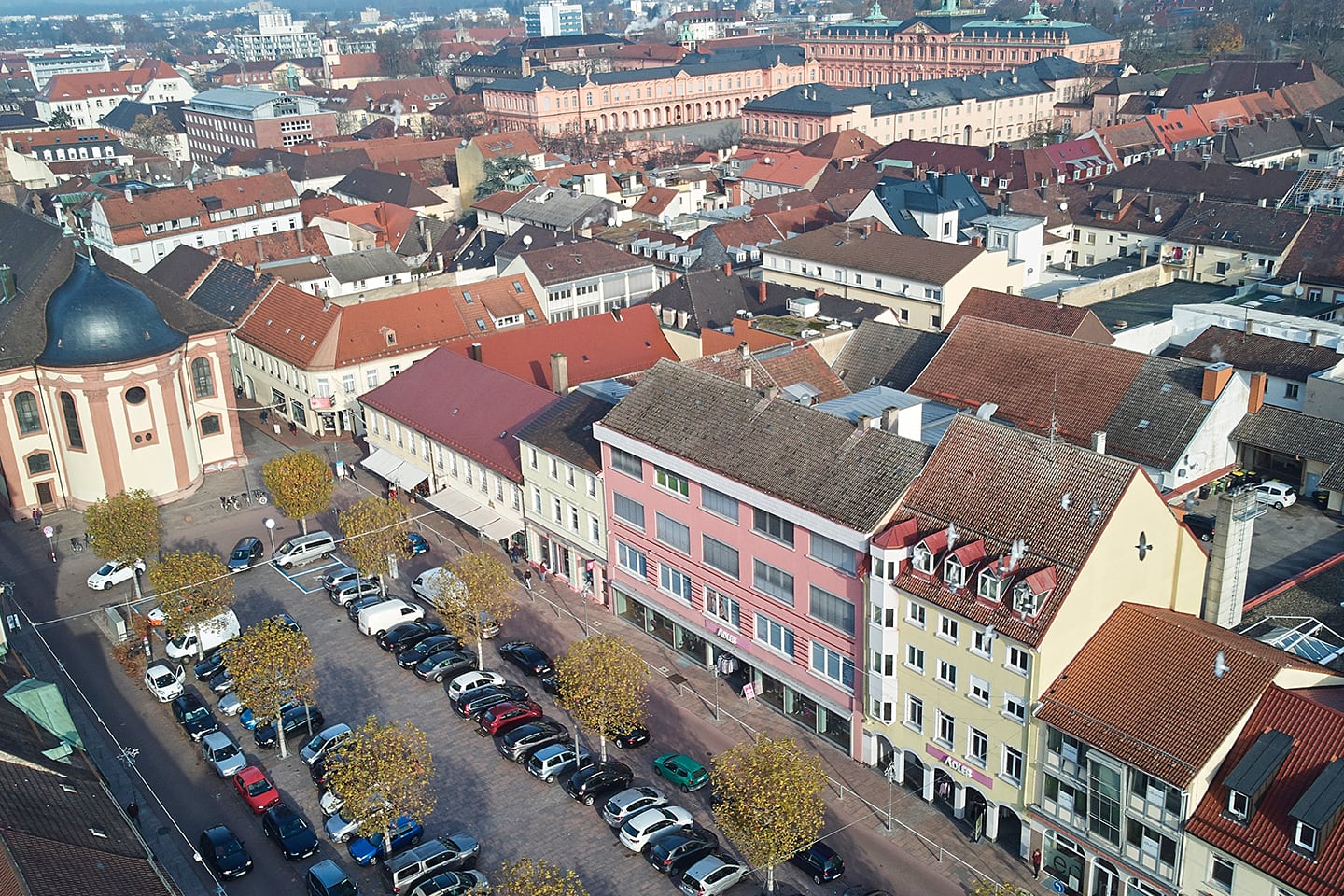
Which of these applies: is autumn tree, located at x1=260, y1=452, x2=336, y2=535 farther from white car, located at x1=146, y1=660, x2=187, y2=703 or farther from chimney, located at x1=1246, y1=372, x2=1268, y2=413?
chimney, located at x1=1246, y1=372, x2=1268, y2=413

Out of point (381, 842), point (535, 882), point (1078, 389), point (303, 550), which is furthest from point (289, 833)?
point (1078, 389)

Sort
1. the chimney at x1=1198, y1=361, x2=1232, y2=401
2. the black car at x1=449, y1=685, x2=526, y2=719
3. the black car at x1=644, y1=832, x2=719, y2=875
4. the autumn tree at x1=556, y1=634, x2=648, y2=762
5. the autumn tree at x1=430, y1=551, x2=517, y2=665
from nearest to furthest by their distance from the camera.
Answer: the black car at x1=644, y1=832, x2=719, y2=875 → the autumn tree at x1=556, y1=634, x2=648, y2=762 → the black car at x1=449, y1=685, x2=526, y2=719 → the autumn tree at x1=430, y1=551, x2=517, y2=665 → the chimney at x1=1198, y1=361, x2=1232, y2=401

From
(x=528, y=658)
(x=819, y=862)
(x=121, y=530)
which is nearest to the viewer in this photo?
(x=819, y=862)

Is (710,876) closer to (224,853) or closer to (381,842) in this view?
(381,842)

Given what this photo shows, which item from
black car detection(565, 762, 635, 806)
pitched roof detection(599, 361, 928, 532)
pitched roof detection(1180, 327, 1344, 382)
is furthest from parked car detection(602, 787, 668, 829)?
pitched roof detection(1180, 327, 1344, 382)

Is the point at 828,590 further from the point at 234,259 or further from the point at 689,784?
the point at 234,259

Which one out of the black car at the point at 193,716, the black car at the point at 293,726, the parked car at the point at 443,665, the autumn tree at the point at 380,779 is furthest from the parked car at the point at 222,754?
the parked car at the point at 443,665
